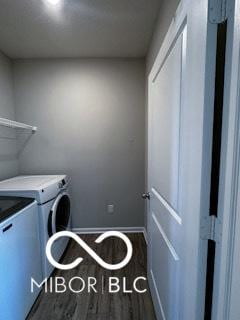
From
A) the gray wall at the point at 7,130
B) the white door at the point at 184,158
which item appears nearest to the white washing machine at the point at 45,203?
the gray wall at the point at 7,130

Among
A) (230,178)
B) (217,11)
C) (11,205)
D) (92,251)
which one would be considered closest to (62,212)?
(92,251)

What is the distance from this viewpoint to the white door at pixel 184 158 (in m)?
0.65

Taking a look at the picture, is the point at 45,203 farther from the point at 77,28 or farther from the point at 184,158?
the point at 77,28

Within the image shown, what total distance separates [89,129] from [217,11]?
220cm

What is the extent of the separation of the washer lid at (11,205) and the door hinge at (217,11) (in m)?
1.43

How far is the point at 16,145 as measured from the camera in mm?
2652

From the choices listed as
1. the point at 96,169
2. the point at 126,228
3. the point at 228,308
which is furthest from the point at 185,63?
the point at 126,228

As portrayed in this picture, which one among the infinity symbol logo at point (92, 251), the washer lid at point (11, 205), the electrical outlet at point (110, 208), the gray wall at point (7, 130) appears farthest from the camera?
the electrical outlet at point (110, 208)

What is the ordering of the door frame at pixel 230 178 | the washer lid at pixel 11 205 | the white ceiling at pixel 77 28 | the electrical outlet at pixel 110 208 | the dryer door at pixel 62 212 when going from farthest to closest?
the electrical outlet at pixel 110 208 → the dryer door at pixel 62 212 → the white ceiling at pixel 77 28 → the washer lid at pixel 11 205 → the door frame at pixel 230 178

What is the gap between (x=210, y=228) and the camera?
671mm

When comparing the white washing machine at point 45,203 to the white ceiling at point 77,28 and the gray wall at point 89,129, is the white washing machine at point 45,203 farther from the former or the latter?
the white ceiling at point 77,28

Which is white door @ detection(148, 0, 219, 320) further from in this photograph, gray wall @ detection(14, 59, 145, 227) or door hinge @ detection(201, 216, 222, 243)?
gray wall @ detection(14, 59, 145, 227)

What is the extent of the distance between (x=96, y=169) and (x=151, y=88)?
59.6 inches

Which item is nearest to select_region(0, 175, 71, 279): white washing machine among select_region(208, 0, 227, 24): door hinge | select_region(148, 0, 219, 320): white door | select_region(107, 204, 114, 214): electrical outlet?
select_region(107, 204, 114, 214): electrical outlet
